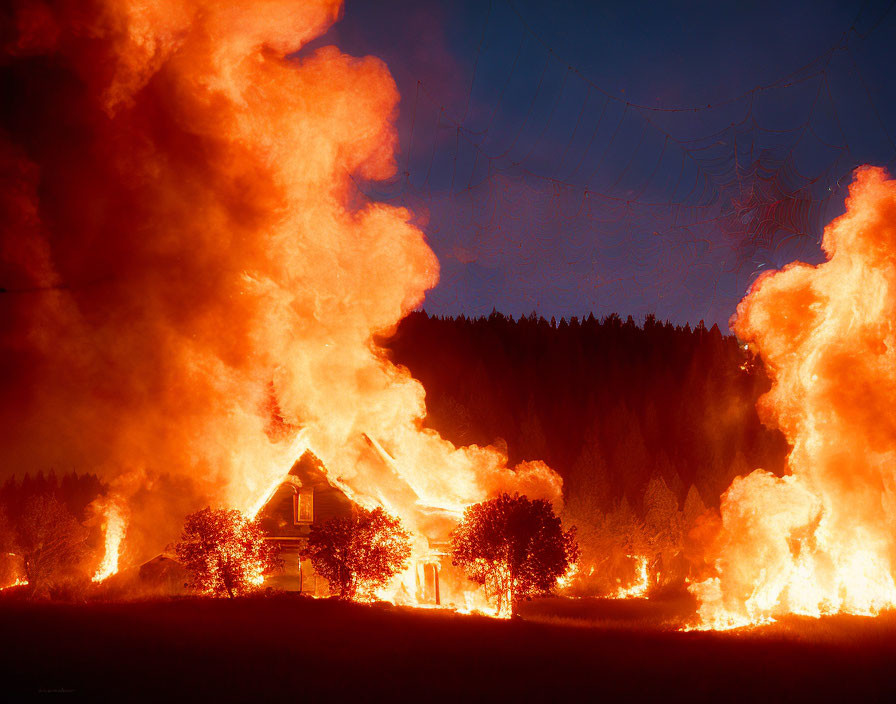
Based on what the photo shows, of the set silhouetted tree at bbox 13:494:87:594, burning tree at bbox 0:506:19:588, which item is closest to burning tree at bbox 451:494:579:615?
silhouetted tree at bbox 13:494:87:594

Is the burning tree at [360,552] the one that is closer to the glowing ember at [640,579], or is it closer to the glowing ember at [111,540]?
the glowing ember at [111,540]

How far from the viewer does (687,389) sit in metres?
97.1

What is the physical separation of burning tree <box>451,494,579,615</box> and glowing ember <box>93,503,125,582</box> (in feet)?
56.2

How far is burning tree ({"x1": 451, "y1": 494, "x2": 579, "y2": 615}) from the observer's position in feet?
90.3

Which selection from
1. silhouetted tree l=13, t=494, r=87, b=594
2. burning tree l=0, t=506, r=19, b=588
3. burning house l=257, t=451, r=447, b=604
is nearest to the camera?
silhouetted tree l=13, t=494, r=87, b=594

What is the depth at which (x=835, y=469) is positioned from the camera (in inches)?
1088

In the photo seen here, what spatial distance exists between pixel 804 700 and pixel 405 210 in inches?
930

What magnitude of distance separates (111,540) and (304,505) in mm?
8761

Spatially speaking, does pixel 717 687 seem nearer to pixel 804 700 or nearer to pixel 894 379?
pixel 804 700

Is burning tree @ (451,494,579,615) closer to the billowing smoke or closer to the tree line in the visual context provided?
the billowing smoke

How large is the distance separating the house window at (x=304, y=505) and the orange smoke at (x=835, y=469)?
17.6 meters

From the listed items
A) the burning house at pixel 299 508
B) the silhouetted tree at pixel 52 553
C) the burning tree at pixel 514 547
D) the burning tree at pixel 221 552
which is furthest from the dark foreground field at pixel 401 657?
the burning house at pixel 299 508

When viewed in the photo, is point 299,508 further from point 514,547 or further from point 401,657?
point 401,657

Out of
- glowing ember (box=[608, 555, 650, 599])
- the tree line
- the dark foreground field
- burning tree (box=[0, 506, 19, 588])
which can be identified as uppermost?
the tree line
